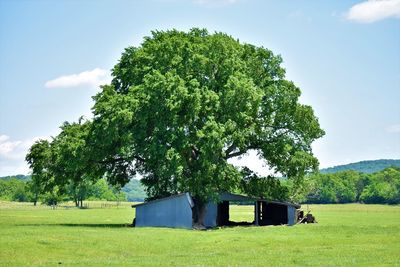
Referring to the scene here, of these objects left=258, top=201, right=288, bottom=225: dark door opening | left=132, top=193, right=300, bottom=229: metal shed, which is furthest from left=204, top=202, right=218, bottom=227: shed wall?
left=258, top=201, right=288, bottom=225: dark door opening

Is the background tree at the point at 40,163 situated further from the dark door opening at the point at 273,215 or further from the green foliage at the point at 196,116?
the dark door opening at the point at 273,215

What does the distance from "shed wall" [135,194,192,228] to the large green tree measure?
55.3 inches

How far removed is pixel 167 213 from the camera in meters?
64.0

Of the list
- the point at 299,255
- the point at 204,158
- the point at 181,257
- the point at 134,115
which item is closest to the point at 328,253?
the point at 299,255

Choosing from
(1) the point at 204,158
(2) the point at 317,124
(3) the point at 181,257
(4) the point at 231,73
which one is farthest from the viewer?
(2) the point at 317,124

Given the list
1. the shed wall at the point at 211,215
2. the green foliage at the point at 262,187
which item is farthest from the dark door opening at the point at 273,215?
the shed wall at the point at 211,215

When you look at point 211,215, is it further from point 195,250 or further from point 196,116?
point 195,250

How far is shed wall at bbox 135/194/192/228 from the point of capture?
62734mm

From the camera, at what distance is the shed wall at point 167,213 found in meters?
62.7

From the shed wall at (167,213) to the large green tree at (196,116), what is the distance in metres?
1.40

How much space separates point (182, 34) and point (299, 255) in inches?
1523

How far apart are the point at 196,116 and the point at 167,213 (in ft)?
34.5

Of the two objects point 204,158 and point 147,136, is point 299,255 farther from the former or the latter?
point 147,136

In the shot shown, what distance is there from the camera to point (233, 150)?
2633 inches
